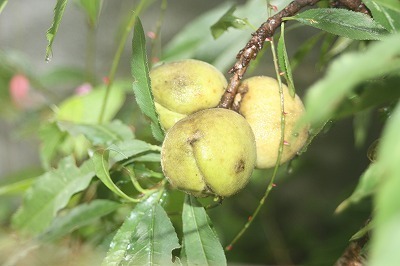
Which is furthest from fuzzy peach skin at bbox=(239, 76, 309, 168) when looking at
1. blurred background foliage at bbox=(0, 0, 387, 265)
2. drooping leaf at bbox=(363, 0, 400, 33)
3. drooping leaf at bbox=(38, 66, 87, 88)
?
drooping leaf at bbox=(38, 66, 87, 88)

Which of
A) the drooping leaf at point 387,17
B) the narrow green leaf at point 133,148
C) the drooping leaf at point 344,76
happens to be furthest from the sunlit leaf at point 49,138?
the drooping leaf at point 344,76

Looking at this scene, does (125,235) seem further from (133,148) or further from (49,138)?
(49,138)

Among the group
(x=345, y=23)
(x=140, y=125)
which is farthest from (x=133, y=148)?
(x=140, y=125)

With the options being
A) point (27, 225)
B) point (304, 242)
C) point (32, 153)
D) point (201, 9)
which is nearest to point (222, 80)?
point (27, 225)

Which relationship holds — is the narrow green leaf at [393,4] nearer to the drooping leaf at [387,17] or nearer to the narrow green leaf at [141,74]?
the drooping leaf at [387,17]

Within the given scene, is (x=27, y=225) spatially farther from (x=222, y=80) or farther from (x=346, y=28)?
(x=346, y=28)

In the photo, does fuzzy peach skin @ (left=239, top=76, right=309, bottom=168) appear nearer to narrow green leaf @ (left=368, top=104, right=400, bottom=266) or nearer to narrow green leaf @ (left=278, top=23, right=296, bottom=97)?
Result: narrow green leaf @ (left=278, top=23, right=296, bottom=97)

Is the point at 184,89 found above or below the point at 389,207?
above
